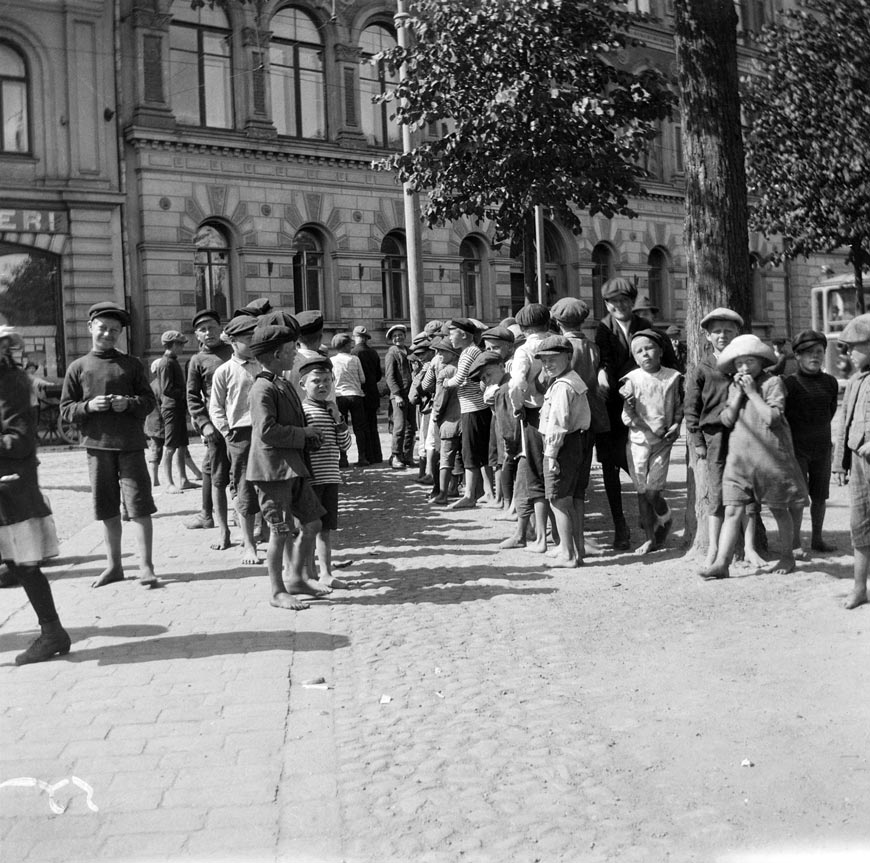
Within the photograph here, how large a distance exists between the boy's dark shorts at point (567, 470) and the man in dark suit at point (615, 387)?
722mm

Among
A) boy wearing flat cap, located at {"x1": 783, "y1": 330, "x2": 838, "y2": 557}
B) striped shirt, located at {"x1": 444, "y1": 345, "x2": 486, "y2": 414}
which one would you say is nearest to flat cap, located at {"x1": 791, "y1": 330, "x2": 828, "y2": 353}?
boy wearing flat cap, located at {"x1": 783, "y1": 330, "x2": 838, "y2": 557}

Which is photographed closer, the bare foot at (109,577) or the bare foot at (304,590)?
the bare foot at (304,590)

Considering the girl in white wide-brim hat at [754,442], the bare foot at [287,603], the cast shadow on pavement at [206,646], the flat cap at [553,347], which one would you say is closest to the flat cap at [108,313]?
the bare foot at [287,603]

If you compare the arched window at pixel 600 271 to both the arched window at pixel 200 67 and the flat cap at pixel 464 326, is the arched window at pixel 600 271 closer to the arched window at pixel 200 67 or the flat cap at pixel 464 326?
the arched window at pixel 200 67

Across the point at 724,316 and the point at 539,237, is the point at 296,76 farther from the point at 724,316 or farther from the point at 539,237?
the point at 724,316

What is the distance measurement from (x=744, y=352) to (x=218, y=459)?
15.0 ft

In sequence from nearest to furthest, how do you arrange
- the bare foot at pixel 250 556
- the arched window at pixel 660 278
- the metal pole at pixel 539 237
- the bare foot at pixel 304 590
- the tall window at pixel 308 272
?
the bare foot at pixel 304 590, the bare foot at pixel 250 556, the metal pole at pixel 539 237, the tall window at pixel 308 272, the arched window at pixel 660 278

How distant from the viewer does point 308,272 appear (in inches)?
1129

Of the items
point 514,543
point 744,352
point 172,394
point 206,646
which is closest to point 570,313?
point 744,352

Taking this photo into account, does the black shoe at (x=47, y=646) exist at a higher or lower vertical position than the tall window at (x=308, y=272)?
lower

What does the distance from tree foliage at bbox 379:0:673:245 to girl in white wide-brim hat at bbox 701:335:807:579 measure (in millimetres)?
6709

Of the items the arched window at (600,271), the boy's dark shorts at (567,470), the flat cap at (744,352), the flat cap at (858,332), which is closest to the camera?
the flat cap at (858,332)

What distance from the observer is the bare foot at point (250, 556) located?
29.0 feet

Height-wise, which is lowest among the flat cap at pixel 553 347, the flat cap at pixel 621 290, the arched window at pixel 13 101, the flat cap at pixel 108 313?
the flat cap at pixel 553 347
